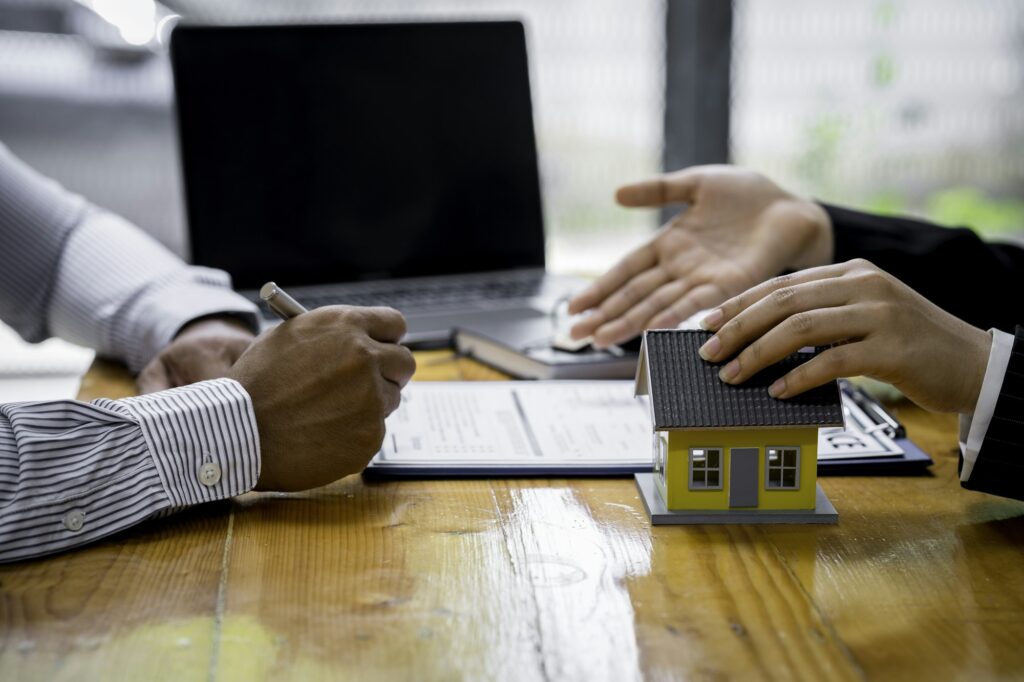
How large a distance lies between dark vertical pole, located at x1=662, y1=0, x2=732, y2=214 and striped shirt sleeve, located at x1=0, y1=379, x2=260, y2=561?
5.85 feet

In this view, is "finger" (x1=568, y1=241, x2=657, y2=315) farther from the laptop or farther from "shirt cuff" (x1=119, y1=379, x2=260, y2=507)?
"shirt cuff" (x1=119, y1=379, x2=260, y2=507)

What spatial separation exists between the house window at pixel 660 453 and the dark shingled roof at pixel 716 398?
43mm

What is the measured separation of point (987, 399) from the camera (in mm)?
856

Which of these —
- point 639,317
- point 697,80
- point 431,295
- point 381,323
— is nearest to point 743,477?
point 381,323

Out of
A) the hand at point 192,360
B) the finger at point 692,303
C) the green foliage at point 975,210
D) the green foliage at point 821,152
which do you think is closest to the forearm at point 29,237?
the hand at point 192,360

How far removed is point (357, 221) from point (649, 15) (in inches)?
45.1

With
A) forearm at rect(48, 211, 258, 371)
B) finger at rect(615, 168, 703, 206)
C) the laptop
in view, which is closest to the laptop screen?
the laptop

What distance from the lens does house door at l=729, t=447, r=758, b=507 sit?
80 centimetres

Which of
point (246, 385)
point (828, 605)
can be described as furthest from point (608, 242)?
point (828, 605)

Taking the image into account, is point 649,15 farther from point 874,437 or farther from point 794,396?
point 794,396

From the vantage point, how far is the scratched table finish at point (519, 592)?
1.95 ft

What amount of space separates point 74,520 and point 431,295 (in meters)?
0.90

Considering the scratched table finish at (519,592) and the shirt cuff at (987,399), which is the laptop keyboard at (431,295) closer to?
the scratched table finish at (519,592)

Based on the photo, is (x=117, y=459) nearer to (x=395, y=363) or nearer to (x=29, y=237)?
(x=395, y=363)
